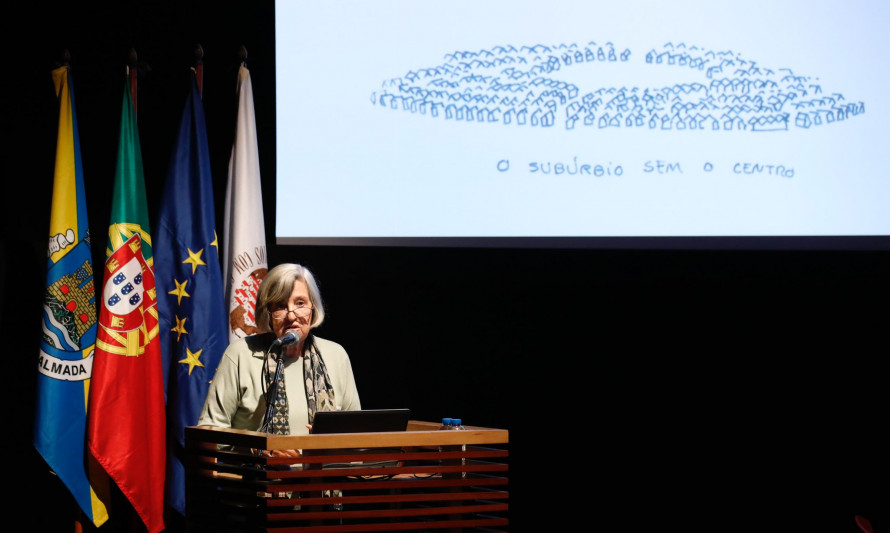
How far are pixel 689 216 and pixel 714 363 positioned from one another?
826 millimetres

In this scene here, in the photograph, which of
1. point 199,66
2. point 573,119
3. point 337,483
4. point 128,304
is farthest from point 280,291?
point 573,119

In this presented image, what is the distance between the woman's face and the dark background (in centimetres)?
124

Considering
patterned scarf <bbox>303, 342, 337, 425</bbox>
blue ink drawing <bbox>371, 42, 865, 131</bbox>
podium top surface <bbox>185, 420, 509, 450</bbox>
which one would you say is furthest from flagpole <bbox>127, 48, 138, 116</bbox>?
podium top surface <bbox>185, 420, 509, 450</bbox>

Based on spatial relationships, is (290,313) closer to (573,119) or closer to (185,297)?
(185,297)

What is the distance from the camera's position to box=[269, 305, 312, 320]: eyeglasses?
10.2 ft

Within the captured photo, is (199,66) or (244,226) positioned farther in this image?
(199,66)

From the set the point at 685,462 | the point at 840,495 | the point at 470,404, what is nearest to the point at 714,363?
the point at 685,462

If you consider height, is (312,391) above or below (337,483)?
above

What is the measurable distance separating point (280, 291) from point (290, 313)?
8 centimetres

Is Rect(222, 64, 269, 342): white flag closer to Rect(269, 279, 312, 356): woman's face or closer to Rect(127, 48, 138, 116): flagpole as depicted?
Rect(127, 48, 138, 116): flagpole

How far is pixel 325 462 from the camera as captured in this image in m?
2.58

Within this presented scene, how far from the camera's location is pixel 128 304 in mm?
3658

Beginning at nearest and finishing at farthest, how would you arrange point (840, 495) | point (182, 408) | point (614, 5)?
point (182, 408) → point (614, 5) → point (840, 495)

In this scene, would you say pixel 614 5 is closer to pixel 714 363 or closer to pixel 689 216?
pixel 689 216
